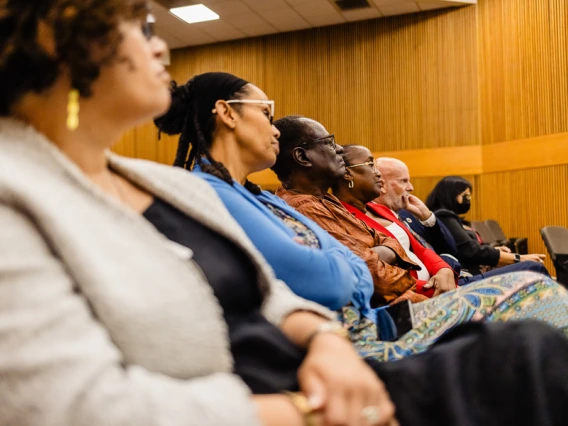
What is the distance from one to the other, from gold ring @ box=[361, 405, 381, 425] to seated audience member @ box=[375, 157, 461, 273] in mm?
3070

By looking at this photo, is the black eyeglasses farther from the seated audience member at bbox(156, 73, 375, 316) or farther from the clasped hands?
the clasped hands

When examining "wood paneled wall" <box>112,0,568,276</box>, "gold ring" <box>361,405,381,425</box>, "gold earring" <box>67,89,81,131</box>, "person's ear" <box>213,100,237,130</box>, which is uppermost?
"wood paneled wall" <box>112,0,568,276</box>

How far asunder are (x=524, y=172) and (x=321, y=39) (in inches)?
157

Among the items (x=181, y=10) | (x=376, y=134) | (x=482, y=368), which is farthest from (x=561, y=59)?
(x=482, y=368)

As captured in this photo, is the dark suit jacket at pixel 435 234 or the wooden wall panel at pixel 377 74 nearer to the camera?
the dark suit jacket at pixel 435 234

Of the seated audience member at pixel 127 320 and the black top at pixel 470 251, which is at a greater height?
the seated audience member at pixel 127 320

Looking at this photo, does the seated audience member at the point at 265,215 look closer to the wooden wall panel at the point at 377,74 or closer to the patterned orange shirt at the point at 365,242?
the patterned orange shirt at the point at 365,242

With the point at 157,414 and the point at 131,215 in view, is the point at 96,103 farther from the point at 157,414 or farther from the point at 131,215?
the point at 157,414

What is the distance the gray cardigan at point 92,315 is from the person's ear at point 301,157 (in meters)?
1.81

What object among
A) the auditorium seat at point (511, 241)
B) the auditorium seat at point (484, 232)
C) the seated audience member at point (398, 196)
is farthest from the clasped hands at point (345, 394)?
the auditorium seat at point (511, 241)

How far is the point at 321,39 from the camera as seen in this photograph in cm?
951

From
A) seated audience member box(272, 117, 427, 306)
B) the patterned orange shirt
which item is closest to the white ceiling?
seated audience member box(272, 117, 427, 306)

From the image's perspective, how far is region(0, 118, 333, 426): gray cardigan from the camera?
686 millimetres

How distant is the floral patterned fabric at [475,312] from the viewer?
5.51 feet
